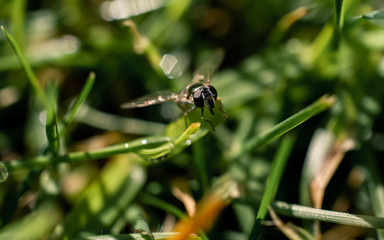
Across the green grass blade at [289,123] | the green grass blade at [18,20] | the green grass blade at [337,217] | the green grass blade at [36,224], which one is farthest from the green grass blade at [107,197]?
the green grass blade at [18,20]

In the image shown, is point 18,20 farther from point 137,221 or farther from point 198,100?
point 137,221

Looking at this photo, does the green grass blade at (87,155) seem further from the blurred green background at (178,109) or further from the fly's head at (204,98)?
the fly's head at (204,98)

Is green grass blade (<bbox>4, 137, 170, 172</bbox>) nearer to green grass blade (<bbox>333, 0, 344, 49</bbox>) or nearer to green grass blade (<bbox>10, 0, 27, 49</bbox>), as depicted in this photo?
green grass blade (<bbox>333, 0, 344, 49</bbox>)

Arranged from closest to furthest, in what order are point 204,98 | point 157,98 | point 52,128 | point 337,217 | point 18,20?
point 337,217
point 52,128
point 204,98
point 157,98
point 18,20

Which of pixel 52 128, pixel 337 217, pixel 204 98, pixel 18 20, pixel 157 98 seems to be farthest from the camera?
pixel 18 20

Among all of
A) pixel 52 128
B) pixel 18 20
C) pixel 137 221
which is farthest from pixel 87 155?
pixel 18 20

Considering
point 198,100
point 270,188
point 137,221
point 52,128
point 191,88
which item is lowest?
point 137,221
